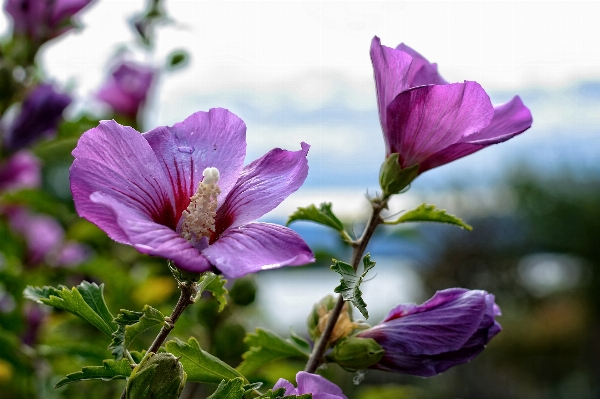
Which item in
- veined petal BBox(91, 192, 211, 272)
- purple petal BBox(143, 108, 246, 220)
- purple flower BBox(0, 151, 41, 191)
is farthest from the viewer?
purple flower BBox(0, 151, 41, 191)

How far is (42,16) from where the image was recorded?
3.49 feet

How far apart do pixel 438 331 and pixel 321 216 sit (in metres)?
0.13

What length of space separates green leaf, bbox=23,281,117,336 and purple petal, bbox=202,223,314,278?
0.11 metres

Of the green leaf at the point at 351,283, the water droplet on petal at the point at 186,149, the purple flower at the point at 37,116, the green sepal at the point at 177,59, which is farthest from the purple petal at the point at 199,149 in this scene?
the green sepal at the point at 177,59

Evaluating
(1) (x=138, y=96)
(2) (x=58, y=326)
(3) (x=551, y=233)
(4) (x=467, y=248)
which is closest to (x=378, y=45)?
(2) (x=58, y=326)

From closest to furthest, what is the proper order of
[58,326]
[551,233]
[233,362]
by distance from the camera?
[233,362] < [58,326] < [551,233]

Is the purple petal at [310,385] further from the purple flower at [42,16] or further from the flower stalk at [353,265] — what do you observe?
the purple flower at [42,16]

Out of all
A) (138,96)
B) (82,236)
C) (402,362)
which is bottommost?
(82,236)

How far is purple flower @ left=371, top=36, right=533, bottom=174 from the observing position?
0.50 meters

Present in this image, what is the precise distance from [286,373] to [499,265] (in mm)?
6776

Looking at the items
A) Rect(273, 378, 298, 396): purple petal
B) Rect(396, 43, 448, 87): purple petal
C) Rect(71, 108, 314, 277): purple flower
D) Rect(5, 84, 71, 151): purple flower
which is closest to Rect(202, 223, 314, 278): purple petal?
Rect(71, 108, 314, 277): purple flower

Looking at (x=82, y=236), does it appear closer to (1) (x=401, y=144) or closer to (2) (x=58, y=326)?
(2) (x=58, y=326)

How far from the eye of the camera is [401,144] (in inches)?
21.5

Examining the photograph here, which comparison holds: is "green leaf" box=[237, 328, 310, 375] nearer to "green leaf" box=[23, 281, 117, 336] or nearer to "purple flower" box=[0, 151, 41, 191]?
"green leaf" box=[23, 281, 117, 336]
